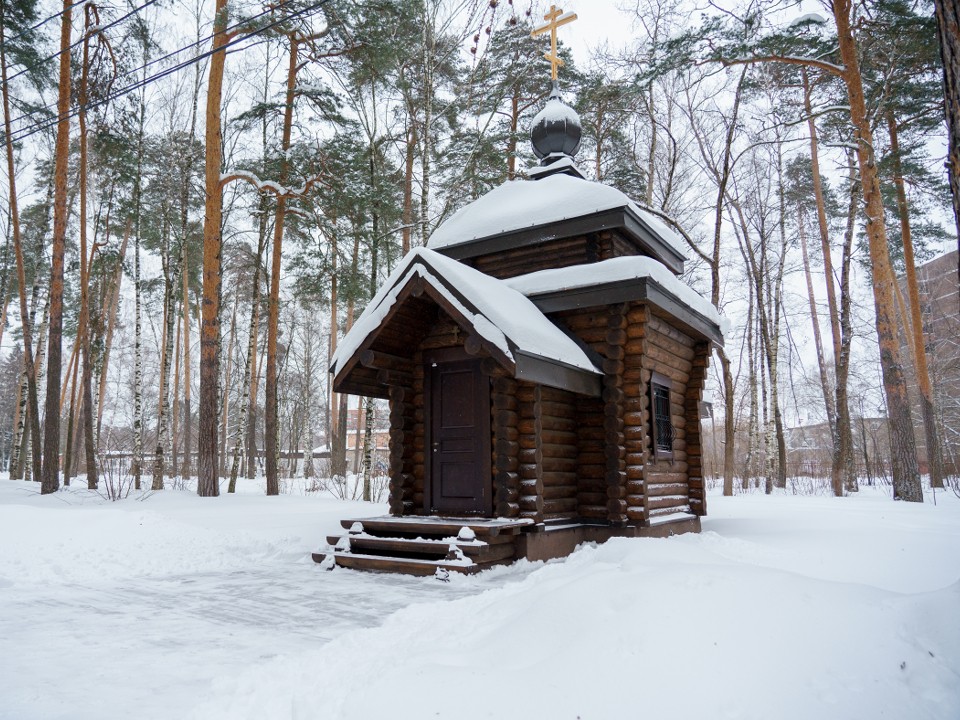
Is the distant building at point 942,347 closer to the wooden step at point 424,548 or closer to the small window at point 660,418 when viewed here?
the small window at point 660,418

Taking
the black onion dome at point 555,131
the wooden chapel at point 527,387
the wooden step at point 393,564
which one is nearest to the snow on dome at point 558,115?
the black onion dome at point 555,131

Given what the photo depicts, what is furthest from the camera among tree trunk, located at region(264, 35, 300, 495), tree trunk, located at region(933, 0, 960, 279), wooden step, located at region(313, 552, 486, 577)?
tree trunk, located at region(264, 35, 300, 495)

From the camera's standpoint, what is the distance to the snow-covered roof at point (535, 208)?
936 cm

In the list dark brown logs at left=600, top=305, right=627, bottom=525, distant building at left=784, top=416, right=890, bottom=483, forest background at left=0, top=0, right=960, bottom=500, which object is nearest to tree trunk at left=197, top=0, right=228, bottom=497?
forest background at left=0, top=0, right=960, bottom=500

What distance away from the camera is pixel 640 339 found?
28.2ft

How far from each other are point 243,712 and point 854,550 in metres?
6.98

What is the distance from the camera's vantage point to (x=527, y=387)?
8203 mm

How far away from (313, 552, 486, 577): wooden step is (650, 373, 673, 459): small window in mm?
3480

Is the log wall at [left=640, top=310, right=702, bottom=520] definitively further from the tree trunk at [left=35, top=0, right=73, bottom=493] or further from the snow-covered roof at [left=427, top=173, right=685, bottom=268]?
the tree trunk at [left=35, top=0, right=73, bottom=493]

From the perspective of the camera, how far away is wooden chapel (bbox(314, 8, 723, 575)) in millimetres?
7539

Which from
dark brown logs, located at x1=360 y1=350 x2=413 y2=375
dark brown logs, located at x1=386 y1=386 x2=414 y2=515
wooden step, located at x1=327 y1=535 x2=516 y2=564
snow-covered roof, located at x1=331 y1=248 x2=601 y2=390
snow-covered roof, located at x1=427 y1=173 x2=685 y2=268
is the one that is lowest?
wooden step, located at x1=327 y1=535 x2=516 y2=564

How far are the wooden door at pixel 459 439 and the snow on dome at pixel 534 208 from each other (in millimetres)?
2560

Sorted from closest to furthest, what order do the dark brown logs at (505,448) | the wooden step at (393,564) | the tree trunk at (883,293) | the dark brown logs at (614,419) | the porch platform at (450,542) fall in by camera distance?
the wooden step at (393,564)
the porch platform at (450,542)
the dark brown logs at (505,448)
the dark brown logs at (614,419)
the tree trunk at (883,293)

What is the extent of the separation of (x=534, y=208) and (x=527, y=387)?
317 cm
